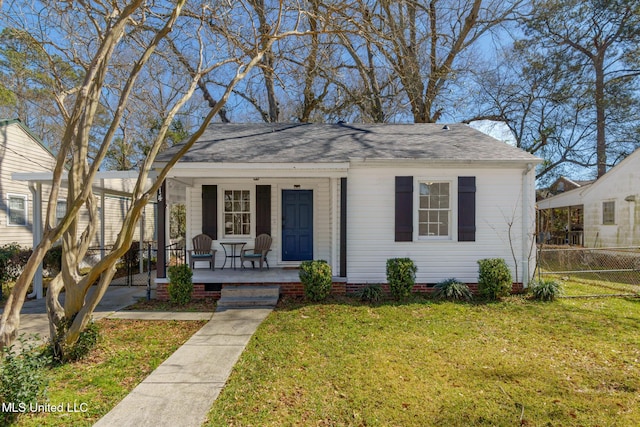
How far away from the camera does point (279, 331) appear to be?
16.6ft

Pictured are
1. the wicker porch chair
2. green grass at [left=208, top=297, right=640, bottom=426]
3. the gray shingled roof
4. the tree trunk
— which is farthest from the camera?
the tree trunk

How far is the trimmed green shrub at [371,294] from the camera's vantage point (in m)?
6.72

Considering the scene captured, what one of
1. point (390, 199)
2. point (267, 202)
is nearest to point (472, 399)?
point (390, 199)

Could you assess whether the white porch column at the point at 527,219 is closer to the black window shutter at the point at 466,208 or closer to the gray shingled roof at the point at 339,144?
the gray shingled roof at the point at 339,144

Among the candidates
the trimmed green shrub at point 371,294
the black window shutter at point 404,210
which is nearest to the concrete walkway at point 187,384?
the trimmed green shrub at point 371,294

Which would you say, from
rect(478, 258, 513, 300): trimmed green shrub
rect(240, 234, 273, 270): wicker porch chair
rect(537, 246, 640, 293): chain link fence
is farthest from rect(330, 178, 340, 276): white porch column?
rect(537, 246, 640, 293): chain link fence

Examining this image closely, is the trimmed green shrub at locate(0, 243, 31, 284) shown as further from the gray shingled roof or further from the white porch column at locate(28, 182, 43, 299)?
the gray shingled roof

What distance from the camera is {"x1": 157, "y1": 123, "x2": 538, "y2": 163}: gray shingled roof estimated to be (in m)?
7.16

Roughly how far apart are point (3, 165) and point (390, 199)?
470 inches

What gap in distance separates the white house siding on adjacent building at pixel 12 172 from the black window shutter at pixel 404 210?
1058 cm

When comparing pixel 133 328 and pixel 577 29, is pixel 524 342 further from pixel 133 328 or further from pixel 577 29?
pixel 577 29

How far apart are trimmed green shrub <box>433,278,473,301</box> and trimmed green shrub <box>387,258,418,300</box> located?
70cm

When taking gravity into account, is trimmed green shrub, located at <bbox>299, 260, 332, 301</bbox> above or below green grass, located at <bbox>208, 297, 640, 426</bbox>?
above

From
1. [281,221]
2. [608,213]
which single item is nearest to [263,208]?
[281,221]
